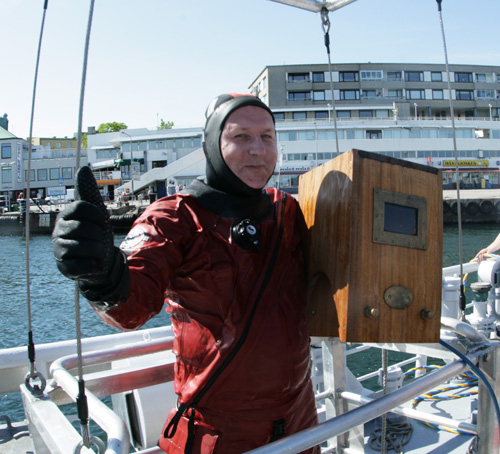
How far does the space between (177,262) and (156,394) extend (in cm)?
134

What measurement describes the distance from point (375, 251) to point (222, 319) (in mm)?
564

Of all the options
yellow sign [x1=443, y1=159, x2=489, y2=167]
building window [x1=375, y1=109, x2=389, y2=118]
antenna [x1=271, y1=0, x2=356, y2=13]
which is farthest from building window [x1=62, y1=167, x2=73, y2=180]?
antenna [x1=271, y1=0, x2=356, y2=13]

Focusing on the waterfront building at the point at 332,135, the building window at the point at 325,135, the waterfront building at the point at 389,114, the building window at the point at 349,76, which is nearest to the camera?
the waterfront building at the point at 332,135

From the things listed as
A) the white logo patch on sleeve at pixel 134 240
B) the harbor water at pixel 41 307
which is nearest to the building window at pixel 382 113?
the harbor water at pixel 41 307

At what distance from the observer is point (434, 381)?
5.66ft

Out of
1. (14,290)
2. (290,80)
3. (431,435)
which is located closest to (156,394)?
(431,435)

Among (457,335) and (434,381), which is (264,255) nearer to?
(434,381)

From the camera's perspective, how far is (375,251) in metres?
1.59

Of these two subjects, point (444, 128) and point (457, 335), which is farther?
point (444, 128)

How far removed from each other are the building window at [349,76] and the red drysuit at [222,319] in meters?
69.8

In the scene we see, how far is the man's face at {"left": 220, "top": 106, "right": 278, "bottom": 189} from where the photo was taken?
1.65 metres

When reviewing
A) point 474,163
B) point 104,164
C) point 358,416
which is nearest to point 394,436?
point 358,416

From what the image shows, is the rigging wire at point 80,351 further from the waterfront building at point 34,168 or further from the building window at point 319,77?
the building window at point 319,77

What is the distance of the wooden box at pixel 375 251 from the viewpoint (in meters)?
1.56
